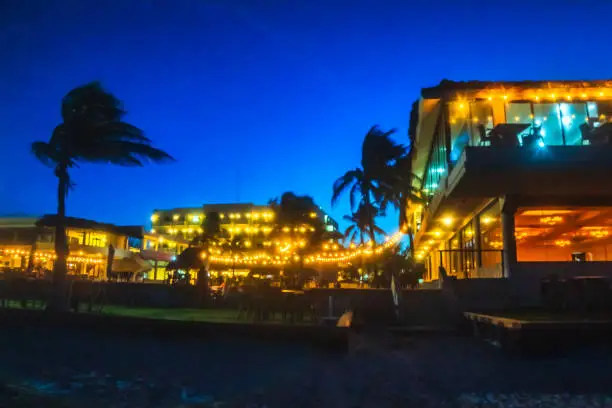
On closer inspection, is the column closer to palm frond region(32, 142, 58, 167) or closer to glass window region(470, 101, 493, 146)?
glass window region(470, 101, 493, 146)

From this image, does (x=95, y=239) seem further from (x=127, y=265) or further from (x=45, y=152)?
(x=45, y=152)

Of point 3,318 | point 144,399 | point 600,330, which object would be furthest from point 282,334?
point 3,318

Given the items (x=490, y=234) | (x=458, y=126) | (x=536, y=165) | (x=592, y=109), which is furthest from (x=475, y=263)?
(x=536, y=165)

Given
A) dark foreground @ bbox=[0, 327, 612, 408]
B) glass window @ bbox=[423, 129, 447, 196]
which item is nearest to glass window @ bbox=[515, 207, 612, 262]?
glass window @ bbox=[423, 129, 447, 196]

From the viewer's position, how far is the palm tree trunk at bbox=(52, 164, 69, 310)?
1422 centimetres

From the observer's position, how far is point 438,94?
831 inches

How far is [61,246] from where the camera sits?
14875mm

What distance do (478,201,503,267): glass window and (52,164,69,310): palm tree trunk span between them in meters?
15.8

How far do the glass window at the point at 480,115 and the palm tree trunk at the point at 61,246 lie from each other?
16295mm

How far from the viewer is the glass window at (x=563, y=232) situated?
759 inches

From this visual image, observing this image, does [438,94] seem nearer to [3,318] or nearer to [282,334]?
[282,334]

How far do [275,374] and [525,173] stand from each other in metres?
10.9

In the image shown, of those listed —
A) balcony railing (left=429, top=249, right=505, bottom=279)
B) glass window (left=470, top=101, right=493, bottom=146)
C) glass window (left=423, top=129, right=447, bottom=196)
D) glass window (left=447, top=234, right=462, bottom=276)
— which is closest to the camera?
balcony railing (left=429, top=249, right=505, bottom=279)

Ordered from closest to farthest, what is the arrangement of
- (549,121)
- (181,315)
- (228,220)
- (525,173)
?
(525,173)
(181,315)
(549,121)
(228,220)
